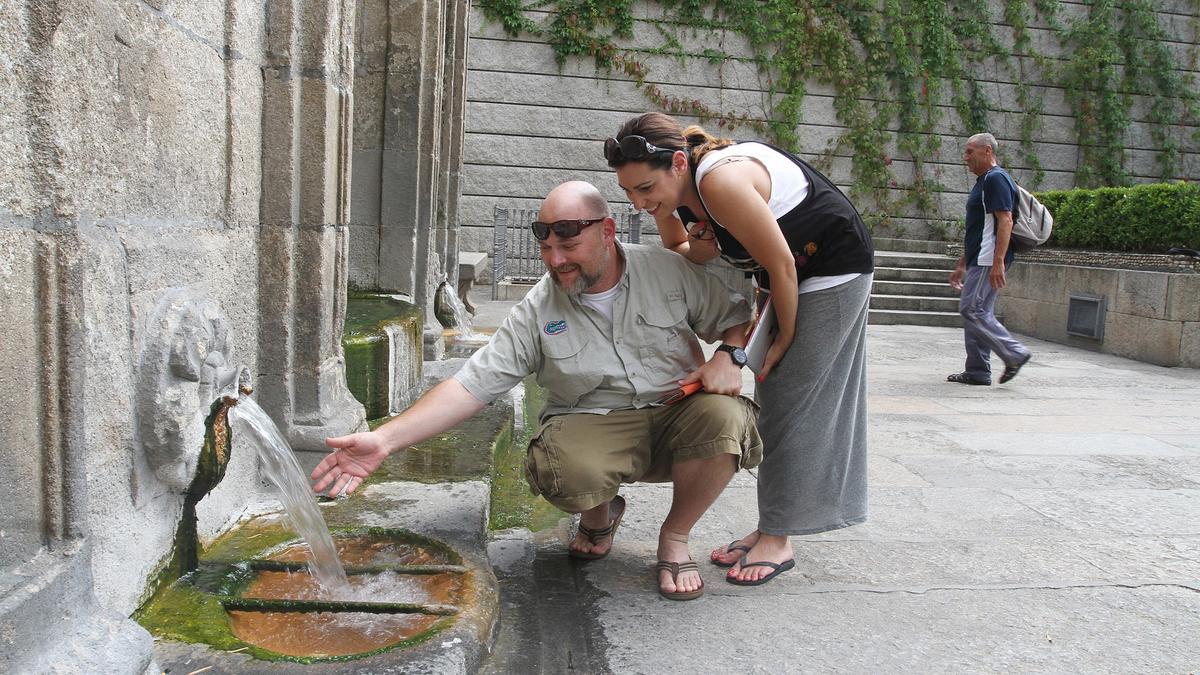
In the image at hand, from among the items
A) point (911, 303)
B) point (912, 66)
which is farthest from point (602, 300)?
point (912, 66)

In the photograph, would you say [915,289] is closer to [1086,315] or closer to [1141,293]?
[1086,315]

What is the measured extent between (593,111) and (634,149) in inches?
429

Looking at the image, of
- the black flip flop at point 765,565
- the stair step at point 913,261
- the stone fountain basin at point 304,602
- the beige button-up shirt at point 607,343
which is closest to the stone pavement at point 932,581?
the black flip flop at point 765,565

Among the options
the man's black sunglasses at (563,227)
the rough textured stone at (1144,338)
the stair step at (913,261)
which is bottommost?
the rough textured stone at (1144,338)

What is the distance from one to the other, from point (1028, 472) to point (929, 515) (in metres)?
0.95

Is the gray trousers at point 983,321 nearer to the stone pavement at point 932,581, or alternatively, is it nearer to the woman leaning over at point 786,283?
the stone pavement at point 932,581

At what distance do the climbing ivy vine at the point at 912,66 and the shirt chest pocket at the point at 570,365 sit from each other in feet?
35.6

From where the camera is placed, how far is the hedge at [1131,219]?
8375 mm

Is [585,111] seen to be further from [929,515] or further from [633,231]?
[929,515]

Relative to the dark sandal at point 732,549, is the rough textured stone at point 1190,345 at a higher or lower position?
higher

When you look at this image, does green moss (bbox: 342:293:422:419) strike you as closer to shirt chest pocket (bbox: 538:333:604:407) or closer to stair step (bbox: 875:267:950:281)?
shirt chest pocket (bbox: 538:333:604:407)

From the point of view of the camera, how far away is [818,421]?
9.11ft

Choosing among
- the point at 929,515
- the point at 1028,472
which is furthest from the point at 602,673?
the point at 1028,472

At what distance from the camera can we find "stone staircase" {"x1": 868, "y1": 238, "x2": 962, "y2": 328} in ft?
36.6
